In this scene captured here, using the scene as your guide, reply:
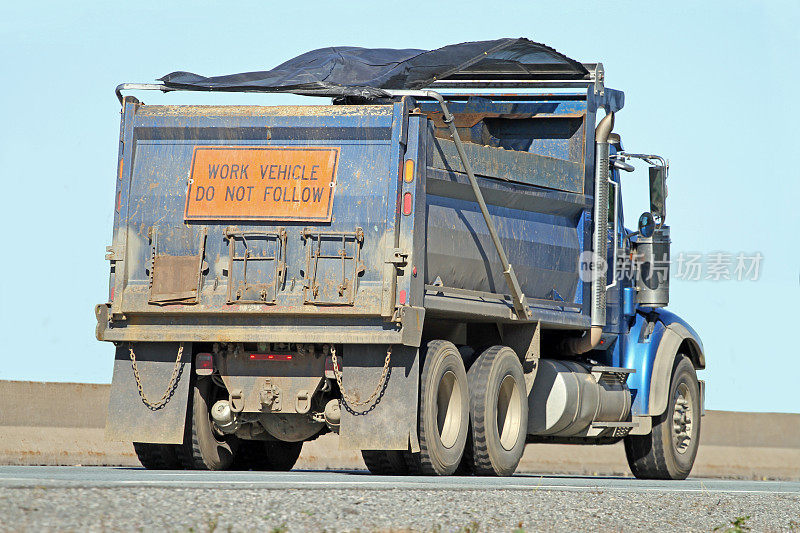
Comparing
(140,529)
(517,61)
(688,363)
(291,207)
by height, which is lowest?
(140,529)

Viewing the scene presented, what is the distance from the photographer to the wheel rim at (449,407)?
11.5 meters

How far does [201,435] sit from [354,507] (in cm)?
457

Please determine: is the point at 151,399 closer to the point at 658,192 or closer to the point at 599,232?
the point at 599,232

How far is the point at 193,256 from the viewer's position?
11.2 meters

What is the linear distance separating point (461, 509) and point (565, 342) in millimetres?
6841

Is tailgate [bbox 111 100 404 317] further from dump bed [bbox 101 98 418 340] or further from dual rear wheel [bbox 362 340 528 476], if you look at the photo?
dual rear wheel [bbox 362 340 528 476]

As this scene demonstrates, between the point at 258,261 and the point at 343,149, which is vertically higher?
the point at 343,149

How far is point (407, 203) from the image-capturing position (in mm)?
11023

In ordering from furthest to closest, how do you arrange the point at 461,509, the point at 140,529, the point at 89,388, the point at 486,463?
the point at 89,388 → the point at 486,463 → the point at 461,509 → the point at 140,529

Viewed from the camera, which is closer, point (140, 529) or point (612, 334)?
point (140, 529)

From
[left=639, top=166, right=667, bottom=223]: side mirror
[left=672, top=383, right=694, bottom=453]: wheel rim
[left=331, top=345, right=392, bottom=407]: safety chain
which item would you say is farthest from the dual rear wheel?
[left=639, top=166, right=667, bottom=223]: side mirror

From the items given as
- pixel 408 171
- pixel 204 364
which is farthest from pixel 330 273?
pixel 204 364

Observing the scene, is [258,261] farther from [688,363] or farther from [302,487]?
[688,363]

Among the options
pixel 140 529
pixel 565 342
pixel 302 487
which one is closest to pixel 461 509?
pixel 302 487
